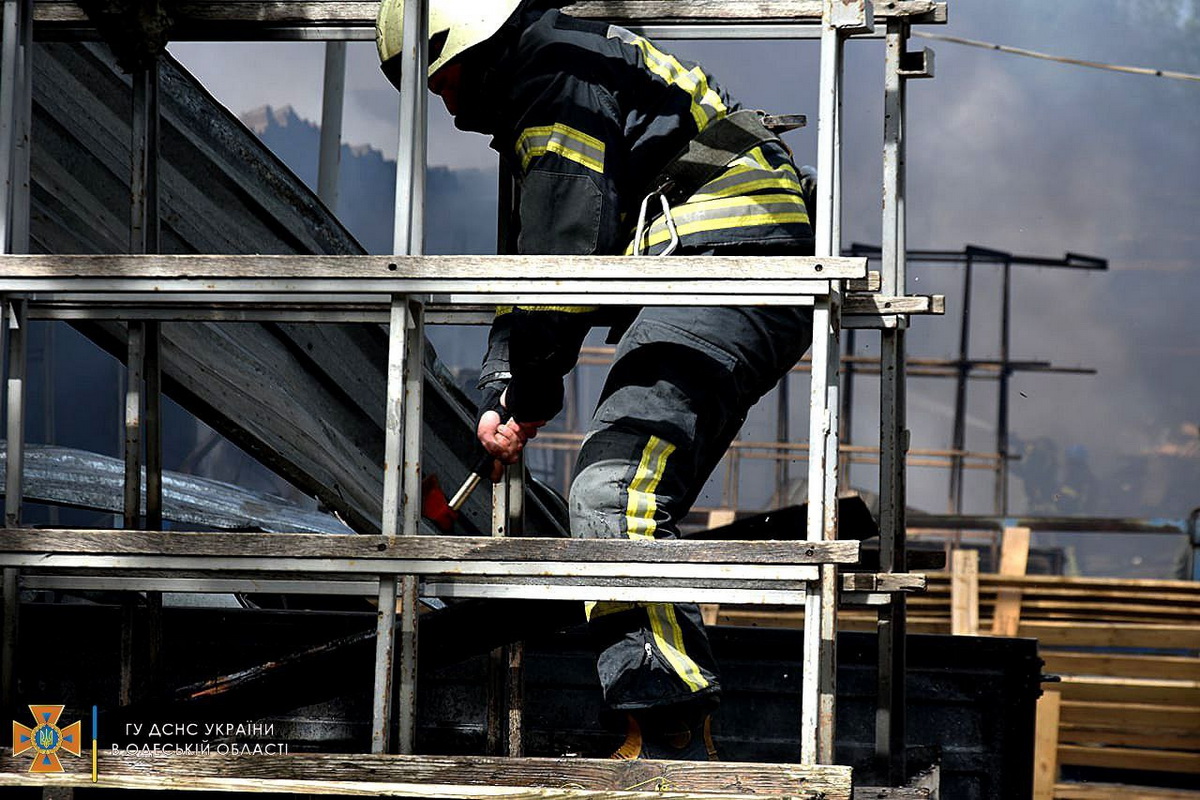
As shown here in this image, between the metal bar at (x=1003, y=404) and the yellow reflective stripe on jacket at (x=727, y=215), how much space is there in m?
13.5

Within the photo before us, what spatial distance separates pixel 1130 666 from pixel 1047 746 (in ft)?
5.21

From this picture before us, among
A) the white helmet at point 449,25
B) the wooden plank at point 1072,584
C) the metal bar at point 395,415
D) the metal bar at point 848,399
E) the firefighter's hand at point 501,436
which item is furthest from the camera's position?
the metal bar at point 848,399

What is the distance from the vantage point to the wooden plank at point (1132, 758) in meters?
10.0

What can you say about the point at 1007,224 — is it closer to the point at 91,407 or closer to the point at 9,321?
the point at 91,407

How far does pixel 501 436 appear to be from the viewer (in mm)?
3586

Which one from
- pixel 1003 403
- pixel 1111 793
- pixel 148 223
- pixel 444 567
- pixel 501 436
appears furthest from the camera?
pixel 1003 403

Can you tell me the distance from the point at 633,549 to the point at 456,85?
135 centimetres

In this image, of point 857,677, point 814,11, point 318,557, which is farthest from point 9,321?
point 857,677

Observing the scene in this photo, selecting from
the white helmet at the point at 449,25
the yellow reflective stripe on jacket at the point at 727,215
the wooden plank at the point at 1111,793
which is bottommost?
the wooden plank at the point at 1111,793

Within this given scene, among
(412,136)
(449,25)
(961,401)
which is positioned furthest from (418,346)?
(961,401)

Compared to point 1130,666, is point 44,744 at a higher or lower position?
higher

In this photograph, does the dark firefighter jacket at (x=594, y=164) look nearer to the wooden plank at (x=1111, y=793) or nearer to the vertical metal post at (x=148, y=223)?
the vertical metal post at (x=148, y=223)

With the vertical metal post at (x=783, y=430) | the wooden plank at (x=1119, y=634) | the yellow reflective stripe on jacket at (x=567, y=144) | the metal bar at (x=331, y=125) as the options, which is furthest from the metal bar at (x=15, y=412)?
the vertical metal post at (x=783, y=430)

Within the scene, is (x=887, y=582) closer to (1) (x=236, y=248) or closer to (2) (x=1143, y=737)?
(1) (x=236, y=248)
